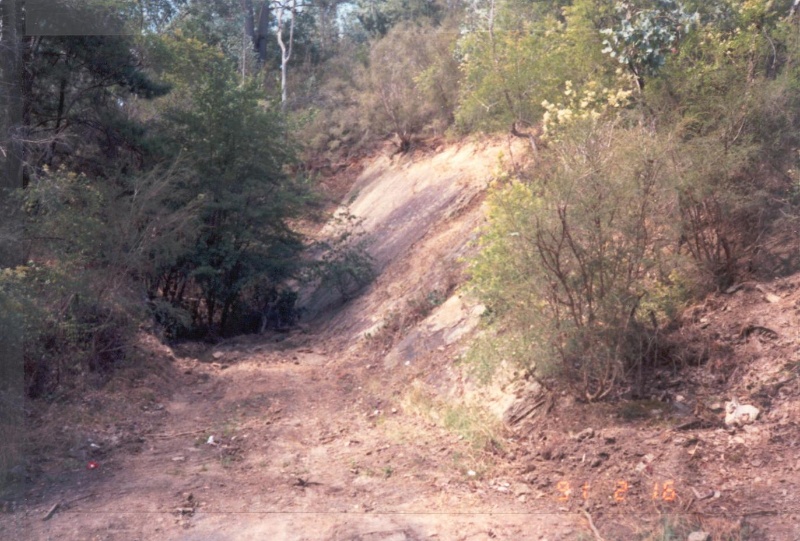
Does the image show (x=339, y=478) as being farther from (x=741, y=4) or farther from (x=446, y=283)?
(x=741, y=4)

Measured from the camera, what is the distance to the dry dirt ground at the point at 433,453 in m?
6.13

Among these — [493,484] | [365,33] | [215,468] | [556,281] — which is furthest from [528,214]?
[365,33]

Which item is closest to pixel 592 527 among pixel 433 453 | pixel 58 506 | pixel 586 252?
pixel 433 453

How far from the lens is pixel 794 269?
350 inches

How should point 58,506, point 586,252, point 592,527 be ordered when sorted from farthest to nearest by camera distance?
point 586,252, point 58,506, point 592,527

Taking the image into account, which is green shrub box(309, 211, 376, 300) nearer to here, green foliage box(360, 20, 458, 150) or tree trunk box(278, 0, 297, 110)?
green foliage box(360, 20, 458, 150)

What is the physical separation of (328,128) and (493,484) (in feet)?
79.4

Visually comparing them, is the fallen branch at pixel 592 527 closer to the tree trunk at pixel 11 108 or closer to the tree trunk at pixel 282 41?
the tree trunk at pixel 11 108

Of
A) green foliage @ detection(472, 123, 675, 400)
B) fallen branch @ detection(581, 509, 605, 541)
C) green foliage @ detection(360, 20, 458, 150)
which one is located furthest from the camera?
green foliage @ detection(360, 20, 458, 150)

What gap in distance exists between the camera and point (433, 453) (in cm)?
798

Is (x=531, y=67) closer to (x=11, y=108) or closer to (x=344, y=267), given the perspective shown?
(x=344, y=267)

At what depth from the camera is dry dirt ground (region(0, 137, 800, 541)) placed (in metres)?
6.13
